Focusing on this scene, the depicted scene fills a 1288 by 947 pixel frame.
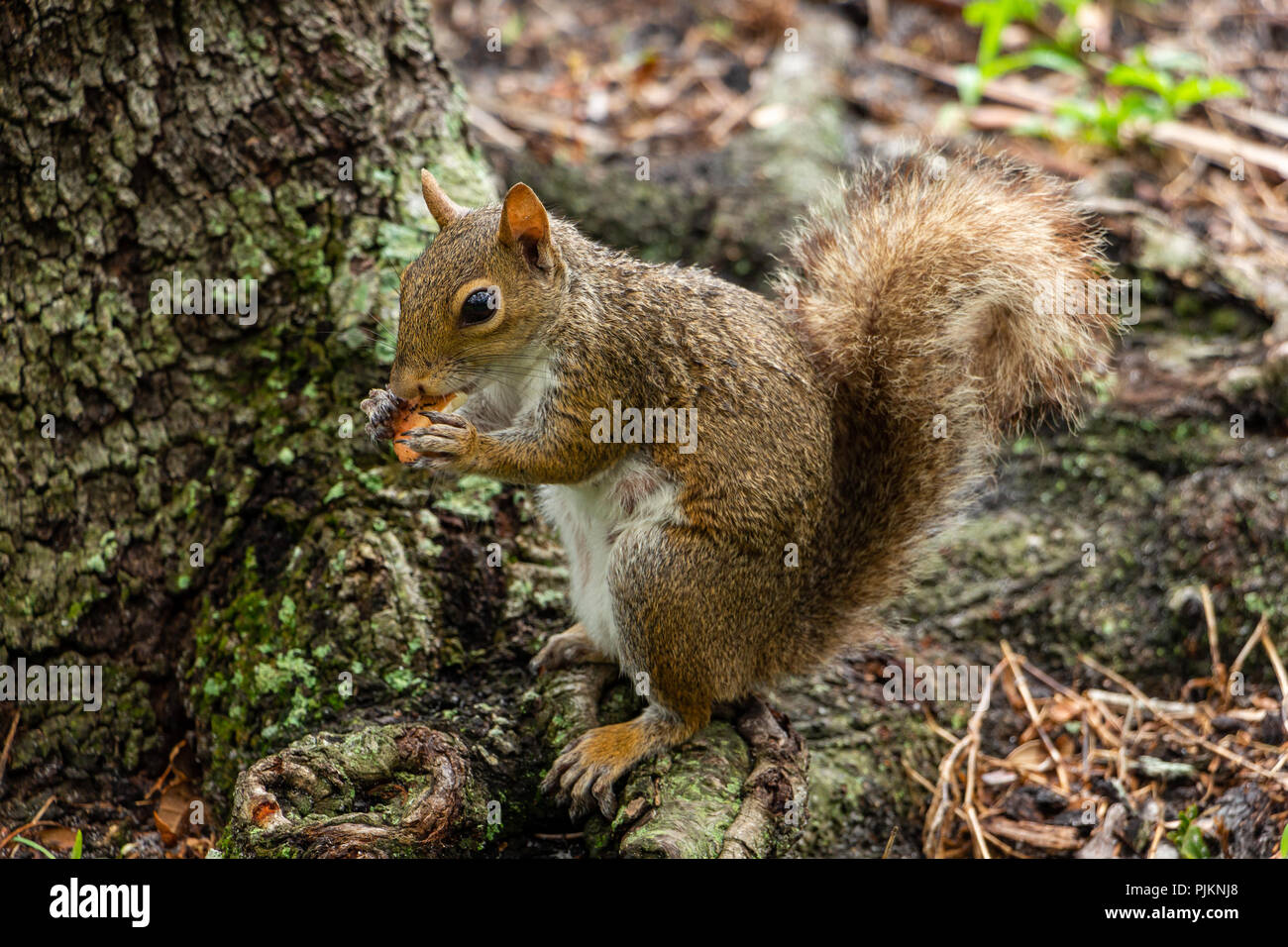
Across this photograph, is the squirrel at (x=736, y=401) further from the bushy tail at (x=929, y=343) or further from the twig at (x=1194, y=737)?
the twig at (x=1194, y=737)

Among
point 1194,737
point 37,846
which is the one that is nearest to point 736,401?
point 1194,737

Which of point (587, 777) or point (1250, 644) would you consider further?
point (1250, 644)

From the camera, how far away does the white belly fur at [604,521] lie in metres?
2.48

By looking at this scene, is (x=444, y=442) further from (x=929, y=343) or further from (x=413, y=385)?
(x=929, y=343)

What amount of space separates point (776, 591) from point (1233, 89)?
9.38ft

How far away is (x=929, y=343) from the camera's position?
2.50 m

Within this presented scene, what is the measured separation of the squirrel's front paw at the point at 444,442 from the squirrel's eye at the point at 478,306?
211 millimetres

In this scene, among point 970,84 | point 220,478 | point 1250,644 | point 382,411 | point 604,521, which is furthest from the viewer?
point 970,84

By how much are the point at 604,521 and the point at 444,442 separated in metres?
0.44

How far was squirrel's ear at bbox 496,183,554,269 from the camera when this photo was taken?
2.38 m

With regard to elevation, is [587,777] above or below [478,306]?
below

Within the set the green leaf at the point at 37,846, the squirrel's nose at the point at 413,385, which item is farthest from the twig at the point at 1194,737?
the green leaf at the point at 37,846

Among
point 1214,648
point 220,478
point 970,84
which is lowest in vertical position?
point 1214,648
